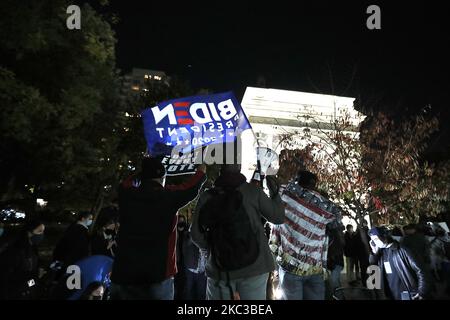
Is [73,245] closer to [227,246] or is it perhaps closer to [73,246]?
[73,246]

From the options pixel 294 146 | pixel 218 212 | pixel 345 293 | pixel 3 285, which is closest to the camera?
pixel 218 212

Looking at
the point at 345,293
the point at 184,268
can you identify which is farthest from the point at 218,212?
the point at 184,268

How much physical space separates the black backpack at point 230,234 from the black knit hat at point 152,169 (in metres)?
0.66

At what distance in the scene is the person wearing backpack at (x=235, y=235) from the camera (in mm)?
2945

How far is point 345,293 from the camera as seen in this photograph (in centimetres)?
542

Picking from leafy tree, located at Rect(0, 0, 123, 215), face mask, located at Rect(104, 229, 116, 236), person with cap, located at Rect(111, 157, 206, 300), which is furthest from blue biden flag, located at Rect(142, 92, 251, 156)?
leafy tree, located at Rect(0, 0, 123, 215)

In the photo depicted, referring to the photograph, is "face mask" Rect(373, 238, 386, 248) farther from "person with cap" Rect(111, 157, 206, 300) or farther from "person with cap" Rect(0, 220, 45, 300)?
"person with cap" Rect(0, 220, 45, 300)

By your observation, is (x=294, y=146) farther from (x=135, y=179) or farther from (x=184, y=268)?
(x=135, y=179)

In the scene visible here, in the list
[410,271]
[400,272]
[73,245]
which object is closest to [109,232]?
[73,245]

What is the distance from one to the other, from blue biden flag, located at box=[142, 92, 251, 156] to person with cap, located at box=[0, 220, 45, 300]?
7.35 ft

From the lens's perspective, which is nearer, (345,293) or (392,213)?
(345,293)

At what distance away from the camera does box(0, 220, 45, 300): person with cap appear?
4.75 m

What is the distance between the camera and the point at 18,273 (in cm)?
487
